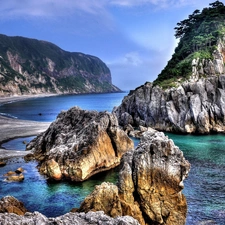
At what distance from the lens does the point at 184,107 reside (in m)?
80.6

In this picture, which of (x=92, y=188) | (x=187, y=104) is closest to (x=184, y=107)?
(x=187, y=104)

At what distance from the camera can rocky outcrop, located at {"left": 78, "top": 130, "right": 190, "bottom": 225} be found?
2431 cm

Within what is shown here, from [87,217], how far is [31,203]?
16933mm

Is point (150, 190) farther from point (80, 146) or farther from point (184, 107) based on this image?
point (184, 107)

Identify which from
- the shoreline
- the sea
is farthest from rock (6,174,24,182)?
the shoreline

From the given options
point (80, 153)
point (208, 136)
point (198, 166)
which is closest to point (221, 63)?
point (208, 136)

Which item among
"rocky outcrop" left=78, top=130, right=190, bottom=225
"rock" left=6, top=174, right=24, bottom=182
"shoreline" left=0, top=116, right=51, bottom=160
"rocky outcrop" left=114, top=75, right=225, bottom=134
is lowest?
"rock" left=6, top=174, right=24, bottom=182

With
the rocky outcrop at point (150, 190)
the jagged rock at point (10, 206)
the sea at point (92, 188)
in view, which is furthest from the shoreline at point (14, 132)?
the rocky outcrop at point (150, 190)

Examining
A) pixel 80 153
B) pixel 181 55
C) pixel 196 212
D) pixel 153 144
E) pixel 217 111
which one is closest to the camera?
pixel 153 144

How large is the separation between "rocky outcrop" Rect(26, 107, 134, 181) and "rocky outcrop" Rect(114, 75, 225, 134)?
31556 mm

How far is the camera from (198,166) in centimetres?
4572

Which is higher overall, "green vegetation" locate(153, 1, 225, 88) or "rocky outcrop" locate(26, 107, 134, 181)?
"green vegetation" locate(153, 1, 225, 88)

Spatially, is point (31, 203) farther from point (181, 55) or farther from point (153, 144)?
point (181, 55)

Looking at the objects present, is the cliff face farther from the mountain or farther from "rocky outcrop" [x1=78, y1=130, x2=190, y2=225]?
"rocky outcrop" [x1=78, y1=130, x2=190, y2=225]
